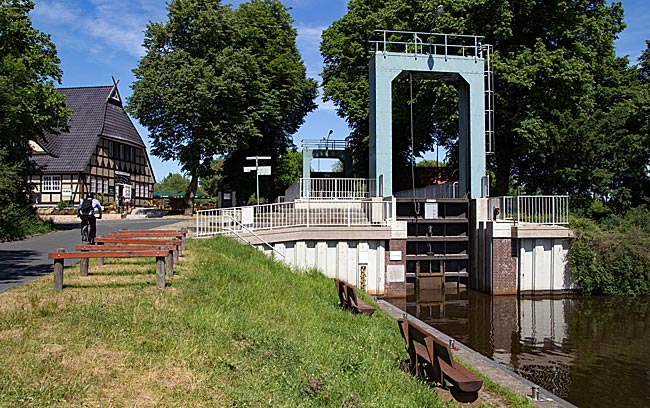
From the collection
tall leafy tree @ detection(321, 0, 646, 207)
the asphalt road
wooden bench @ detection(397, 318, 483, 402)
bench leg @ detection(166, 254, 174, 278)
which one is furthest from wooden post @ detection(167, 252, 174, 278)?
tall leafy tree @ detection(321, 0, 646, 207)

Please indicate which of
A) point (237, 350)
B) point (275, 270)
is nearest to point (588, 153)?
point (275, 270)

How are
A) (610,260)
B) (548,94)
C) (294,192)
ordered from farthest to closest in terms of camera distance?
(294,192)
(548,94)
(610,260)

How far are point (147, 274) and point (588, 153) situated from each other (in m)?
19.9

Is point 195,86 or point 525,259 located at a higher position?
point 195,86

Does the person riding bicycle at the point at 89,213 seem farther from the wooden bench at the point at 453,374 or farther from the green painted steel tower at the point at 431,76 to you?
the wooden bench at the point at 453,374

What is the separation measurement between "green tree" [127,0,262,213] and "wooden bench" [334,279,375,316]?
2448 centimetres

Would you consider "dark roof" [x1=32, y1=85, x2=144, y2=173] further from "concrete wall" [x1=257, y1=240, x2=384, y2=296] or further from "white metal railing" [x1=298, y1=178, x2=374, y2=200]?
"concrete wall" [x1=257, y1=240, x2=384, y2=296]

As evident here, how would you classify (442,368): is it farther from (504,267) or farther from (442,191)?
(442,191)

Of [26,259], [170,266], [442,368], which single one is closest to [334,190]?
[26,259]

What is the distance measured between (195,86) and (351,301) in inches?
1023

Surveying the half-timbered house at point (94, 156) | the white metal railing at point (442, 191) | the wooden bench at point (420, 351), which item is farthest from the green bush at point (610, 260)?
the half-timbered house at point (94, 156)

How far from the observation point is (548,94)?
24641 mm

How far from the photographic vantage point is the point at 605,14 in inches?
1064

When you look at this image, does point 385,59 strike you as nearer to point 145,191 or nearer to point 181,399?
point 181,399
